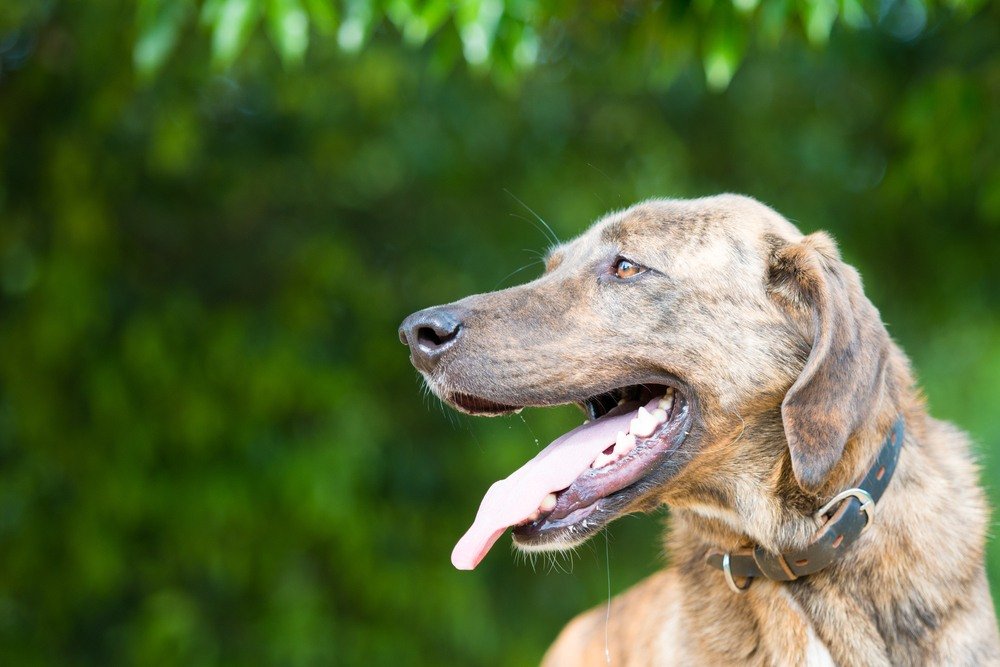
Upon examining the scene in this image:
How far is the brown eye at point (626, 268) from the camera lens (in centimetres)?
308

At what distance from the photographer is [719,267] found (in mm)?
3025

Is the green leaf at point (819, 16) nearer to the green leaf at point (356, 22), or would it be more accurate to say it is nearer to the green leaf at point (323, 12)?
the green leaf at point (356, 22)

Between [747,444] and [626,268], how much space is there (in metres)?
0.58

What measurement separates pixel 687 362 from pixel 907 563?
743 mm

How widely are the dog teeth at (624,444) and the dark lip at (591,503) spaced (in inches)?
1.0

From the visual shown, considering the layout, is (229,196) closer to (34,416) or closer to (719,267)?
(34,416)

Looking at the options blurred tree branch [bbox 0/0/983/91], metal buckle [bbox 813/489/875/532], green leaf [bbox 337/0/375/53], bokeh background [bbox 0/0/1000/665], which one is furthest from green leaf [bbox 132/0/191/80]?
metal buckle [bbox 813/489/875/532]

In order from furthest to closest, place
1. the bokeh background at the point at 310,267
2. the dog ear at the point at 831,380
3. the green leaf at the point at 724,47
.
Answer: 1. the bokeh background at the point at 310,267
2. the green leaf at the point at 724,47
3. the dog ear at the point at 831,380

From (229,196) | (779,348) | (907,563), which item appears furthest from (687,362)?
(229,196)

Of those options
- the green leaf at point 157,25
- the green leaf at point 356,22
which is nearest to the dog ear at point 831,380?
the green leaf at point 356,22

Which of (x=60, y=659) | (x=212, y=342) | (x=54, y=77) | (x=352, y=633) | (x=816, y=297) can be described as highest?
(x=816, y=297)

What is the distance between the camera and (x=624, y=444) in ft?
9.45

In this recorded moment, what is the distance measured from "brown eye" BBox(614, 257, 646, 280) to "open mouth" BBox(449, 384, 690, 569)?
0.33m

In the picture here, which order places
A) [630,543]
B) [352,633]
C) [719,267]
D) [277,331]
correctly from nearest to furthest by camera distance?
[719,267], [277,331], [352,633], [630,543]
